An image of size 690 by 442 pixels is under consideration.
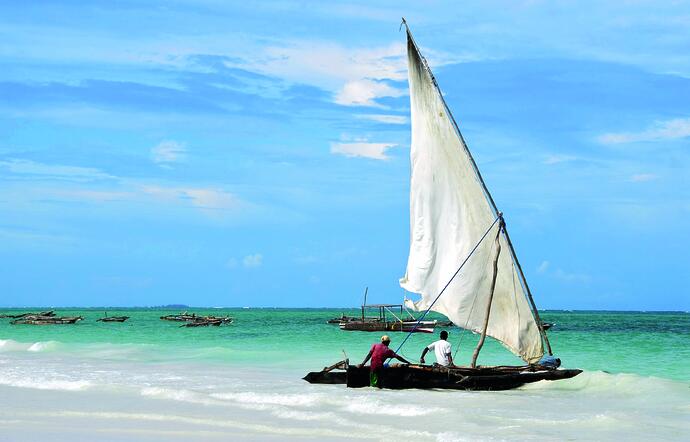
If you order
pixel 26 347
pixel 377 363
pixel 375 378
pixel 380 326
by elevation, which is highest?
pixel 380 326

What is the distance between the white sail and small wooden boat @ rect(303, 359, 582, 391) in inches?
24.2

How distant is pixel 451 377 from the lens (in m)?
→ 18.9

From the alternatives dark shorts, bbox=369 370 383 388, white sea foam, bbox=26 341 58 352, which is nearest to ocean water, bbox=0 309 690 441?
dark shorts, bbox=369 370 383 388

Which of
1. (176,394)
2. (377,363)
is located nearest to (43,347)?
(176,394)

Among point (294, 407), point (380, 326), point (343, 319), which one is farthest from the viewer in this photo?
point (343, 319)

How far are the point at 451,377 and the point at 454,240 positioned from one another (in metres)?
3.12

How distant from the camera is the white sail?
19.5m

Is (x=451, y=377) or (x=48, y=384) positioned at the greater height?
(x=451, y=377)

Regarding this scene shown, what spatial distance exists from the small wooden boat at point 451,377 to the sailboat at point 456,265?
0.02m

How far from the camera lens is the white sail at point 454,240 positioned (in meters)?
19.5

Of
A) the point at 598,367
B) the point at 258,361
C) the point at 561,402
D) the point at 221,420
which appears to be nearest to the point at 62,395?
the point at 221,420

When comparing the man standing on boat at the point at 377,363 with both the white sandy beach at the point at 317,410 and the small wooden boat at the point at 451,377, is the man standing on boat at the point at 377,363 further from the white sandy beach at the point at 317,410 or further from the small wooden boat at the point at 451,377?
the white sandy beach at the point at 317,410

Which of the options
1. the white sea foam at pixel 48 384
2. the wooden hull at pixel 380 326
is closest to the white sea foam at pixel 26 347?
the white sea foam at pixel 48 384

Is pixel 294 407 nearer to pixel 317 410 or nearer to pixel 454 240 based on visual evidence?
pixel 317 410
